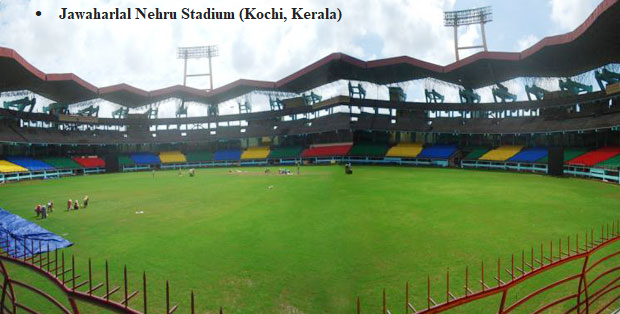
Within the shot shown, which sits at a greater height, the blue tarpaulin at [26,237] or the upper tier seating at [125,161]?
the upper tier seating at [125,161]

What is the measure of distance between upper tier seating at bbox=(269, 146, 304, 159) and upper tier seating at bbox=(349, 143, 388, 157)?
1259 centimetres

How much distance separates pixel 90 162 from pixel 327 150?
48366mm

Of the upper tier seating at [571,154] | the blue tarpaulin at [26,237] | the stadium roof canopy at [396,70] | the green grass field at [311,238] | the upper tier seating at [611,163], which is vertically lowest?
the green grass field at [311,238]

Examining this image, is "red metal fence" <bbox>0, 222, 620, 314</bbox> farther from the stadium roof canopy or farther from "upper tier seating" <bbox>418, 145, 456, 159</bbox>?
"upper tier seating" <bbox>418, 145, 456, 159</bbox>

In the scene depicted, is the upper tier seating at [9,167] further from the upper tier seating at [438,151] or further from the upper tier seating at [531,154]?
the upper tier seating at [531,154]

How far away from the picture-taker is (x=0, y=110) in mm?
50438

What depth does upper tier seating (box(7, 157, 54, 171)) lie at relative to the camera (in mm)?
46963

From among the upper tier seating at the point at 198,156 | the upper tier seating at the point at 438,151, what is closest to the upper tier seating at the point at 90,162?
the upper tier seating at the point at 198,156

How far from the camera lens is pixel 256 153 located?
218ft

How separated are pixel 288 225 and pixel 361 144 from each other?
156 ft

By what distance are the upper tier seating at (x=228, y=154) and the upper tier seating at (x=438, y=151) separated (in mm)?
40346

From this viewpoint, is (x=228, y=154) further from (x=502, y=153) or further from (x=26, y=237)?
(x=26, y=237)

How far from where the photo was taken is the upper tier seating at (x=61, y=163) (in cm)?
5147

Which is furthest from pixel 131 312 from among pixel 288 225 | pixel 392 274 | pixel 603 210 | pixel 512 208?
pixel 603 210
